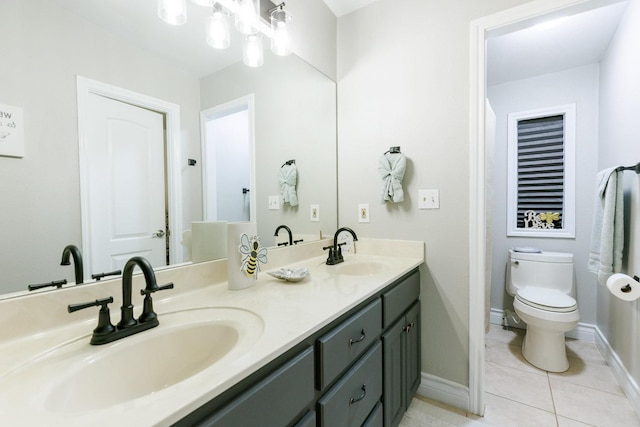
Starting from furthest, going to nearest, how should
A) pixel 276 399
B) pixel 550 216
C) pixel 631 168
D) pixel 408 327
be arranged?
1. pixel 550 216
2. pixel 631 168
3. pixel 408 327
4. pixel 276 399

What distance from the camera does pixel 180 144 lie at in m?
1.11

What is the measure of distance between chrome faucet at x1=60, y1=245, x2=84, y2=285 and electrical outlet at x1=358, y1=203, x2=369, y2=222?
1.50m

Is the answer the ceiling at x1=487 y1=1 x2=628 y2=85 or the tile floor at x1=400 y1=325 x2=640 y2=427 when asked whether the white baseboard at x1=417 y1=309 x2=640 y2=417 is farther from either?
the ceiling at x1=487 y1=1 x2=628 y2=85

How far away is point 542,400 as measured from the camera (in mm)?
1655

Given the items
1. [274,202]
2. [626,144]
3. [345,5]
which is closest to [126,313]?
[274,202]

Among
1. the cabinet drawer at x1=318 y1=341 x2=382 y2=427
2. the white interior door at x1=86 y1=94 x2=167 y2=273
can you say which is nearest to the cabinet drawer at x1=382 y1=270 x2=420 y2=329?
the cabinet drawer at x1=318 y1=341 x2=382 y2=427

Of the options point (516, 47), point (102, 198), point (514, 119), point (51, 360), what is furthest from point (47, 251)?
point (514, 119)

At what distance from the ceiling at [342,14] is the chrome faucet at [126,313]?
A: 2.61ft

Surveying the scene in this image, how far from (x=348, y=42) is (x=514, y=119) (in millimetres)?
1805

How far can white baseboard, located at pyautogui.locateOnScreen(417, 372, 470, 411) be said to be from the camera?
1583 mm

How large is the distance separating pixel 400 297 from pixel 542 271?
1.77 meters

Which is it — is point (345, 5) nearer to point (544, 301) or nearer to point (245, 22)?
point (245, 22)

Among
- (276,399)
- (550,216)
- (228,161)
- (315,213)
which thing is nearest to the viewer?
(276,399)

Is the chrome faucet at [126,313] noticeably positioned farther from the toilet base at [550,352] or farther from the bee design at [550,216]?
the bee design at [550,216]
